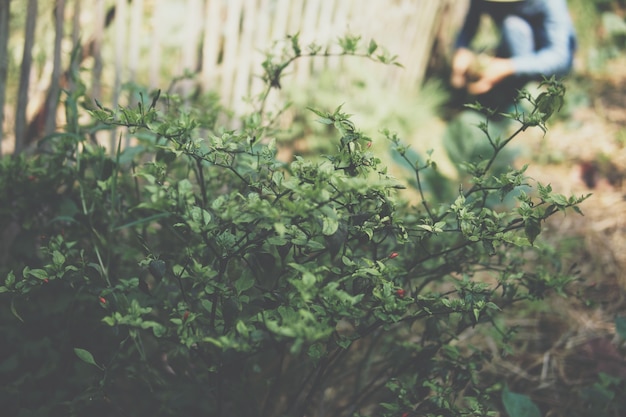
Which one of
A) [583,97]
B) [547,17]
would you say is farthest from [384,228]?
[583,97]

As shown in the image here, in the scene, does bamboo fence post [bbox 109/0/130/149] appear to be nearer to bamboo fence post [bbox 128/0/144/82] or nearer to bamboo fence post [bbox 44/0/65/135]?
bamboo fence post [bbox 128/0/144/82]

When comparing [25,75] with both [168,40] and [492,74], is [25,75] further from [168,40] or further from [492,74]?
[492,74]

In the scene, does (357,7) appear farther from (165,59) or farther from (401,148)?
(401,148)

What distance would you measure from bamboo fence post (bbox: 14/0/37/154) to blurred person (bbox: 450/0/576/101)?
8.57 ft

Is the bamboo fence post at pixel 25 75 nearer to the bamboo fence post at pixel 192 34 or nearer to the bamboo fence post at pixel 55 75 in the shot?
the bamboo fence post at pixel 55 75

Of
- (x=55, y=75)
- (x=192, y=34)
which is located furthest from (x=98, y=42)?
(x=192, y=34)

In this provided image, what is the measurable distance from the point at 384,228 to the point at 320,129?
2.11 metres

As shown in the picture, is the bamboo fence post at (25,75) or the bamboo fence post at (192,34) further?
the bamboo fence post at (192,34)

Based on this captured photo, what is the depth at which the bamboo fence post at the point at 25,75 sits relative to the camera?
164 cm

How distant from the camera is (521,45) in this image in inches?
126

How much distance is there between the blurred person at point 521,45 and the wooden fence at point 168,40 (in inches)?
24.9

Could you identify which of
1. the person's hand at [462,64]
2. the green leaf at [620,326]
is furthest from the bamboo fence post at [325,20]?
the green leaf at [620,326]

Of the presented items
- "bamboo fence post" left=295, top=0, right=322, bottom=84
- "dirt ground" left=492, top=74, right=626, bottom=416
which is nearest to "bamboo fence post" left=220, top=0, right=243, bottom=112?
"bamboo fence post" left=295, top=0, right=322, bottom=84

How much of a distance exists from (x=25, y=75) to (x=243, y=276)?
50.2 inches
